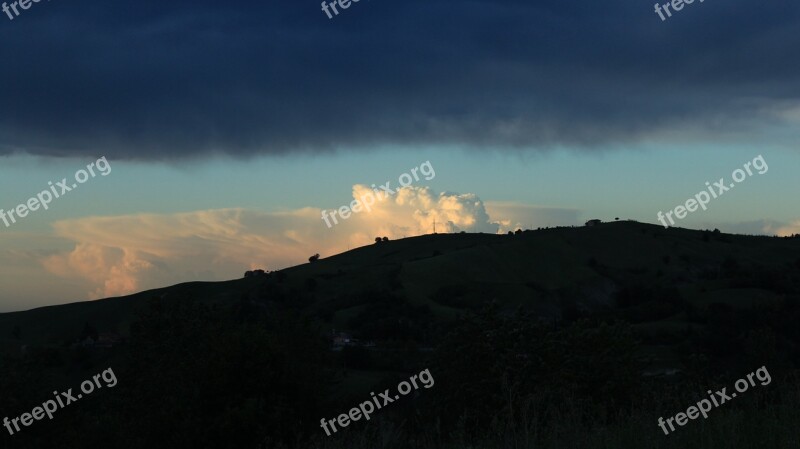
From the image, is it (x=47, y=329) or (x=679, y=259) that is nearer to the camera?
(x=47, y=329)

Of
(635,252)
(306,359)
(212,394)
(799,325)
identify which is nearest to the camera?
(212,394)

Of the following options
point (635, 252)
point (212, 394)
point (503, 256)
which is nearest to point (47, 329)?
point (503, 256)

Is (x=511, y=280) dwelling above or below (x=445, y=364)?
above

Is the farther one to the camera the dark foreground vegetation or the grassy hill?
the grassy hill

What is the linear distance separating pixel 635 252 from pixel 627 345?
151 metres

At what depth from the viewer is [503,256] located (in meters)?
172

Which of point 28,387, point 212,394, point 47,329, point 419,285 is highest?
point 47,329

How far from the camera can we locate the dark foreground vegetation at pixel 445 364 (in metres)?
13.1

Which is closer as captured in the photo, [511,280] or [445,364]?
[445,364]

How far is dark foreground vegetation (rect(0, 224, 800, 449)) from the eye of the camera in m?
13.1

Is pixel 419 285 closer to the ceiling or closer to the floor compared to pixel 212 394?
closer to the ceiling

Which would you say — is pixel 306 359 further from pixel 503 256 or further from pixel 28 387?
pixel 503 256

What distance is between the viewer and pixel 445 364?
41.4 meters

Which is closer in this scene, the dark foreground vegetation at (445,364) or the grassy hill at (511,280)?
the dark foreground vegetation at (445,364)
